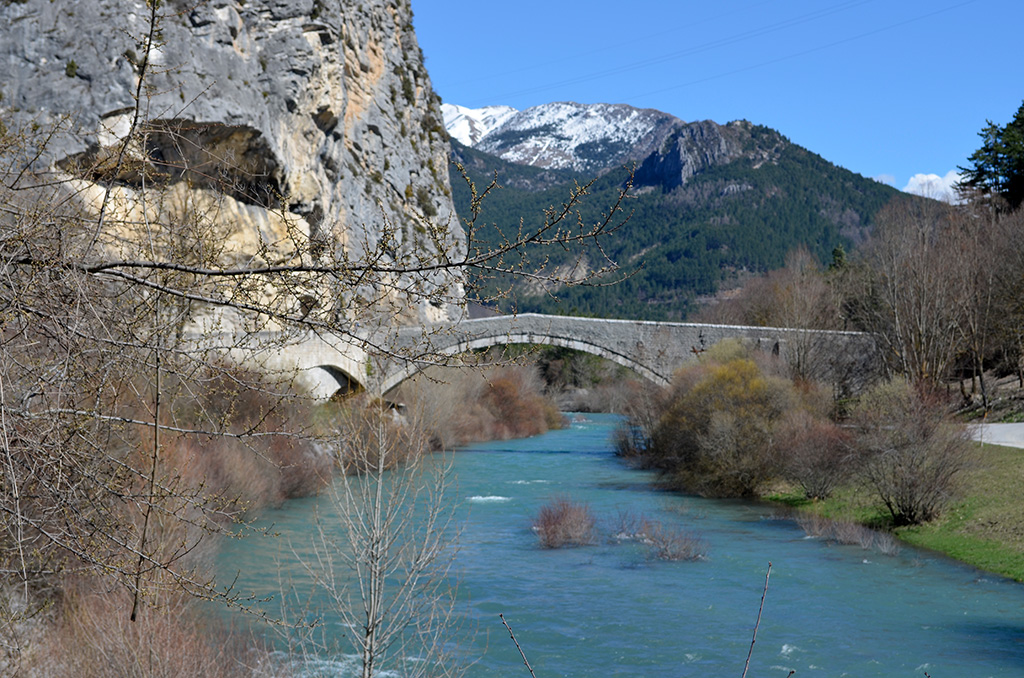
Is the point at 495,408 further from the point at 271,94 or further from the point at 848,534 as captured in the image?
the point at 848,534

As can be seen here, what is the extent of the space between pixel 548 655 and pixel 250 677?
3532mm

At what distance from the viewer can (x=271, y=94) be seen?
26109 mm

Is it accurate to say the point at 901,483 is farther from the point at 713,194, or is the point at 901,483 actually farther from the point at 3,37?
the point at 713,194

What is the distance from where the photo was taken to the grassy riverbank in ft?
42.3

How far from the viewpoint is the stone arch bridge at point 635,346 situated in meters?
25.0

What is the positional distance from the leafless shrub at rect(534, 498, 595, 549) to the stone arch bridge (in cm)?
831

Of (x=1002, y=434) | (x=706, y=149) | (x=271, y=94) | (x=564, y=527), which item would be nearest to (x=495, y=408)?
(x=271, y=94)

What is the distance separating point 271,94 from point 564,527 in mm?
17363

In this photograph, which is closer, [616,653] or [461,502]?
[616,653]

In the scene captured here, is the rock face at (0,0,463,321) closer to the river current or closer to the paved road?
the river current

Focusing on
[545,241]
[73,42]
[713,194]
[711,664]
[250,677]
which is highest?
[713,194]

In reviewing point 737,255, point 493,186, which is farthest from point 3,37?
point 737,255

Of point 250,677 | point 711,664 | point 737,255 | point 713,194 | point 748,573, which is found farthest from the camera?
point 713,194

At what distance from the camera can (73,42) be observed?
20.4 meters
